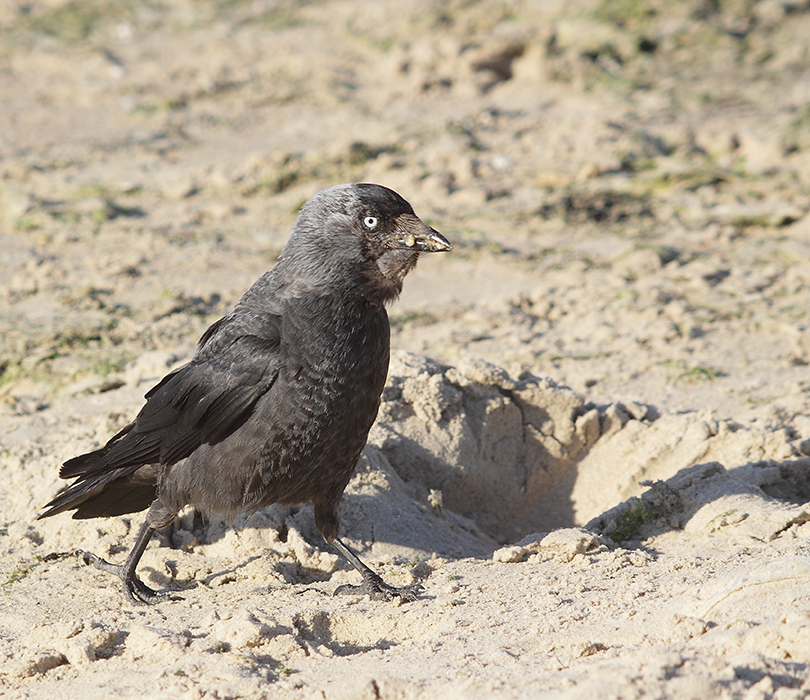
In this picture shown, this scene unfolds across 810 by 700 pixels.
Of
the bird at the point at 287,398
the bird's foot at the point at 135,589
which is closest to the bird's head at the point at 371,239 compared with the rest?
the bird at the point at 287,398

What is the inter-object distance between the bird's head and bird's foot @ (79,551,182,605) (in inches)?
60.0

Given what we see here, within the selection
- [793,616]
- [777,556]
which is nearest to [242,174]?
[777,556]

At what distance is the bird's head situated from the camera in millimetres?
3934

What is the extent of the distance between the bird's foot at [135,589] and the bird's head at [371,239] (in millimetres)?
1523

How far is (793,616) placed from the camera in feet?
9.01

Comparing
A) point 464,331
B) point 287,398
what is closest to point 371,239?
point 287,398

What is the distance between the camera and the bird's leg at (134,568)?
379cm

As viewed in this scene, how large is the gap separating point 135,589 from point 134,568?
0.42 ft

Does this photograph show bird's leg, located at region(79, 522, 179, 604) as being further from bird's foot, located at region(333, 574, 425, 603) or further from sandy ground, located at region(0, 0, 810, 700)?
bird's foot, located at region(333, 574, 425, 603)

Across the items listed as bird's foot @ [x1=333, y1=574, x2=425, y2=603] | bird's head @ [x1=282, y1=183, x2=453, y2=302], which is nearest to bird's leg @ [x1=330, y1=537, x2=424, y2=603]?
bird's foot @ [x1=333, y1=574, x2=425, y2=603]

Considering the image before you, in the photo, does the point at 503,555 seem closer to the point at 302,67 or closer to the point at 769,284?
the point at 769,284

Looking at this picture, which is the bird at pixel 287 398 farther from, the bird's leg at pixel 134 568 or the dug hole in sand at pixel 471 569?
the dug hole in sand at pixel 471 569

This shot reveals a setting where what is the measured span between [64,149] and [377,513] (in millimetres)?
7087

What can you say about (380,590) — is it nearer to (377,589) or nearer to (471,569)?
(377,589)
